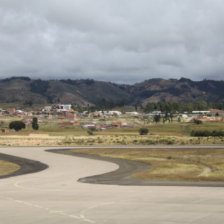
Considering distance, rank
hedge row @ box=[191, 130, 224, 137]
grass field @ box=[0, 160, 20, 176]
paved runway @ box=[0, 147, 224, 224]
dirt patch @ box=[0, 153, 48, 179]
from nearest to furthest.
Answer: paved runway @ box=[0, 147, 224, 224] → dirt patch @ box=[0, 153, 48, 179] → grass field @ box=[0, 160, 20, 176] → hedge row @ box=[191, 130, 224, 137]

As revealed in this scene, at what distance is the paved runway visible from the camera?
17.7 m

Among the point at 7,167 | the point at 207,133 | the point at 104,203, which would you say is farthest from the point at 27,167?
the point at 207,133

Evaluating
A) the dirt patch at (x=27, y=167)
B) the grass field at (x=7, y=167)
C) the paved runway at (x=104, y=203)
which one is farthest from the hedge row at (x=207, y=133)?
the paved runway at (x=104, y=203)

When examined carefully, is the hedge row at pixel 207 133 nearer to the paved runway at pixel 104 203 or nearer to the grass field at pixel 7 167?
the grass field at pixel 7 167

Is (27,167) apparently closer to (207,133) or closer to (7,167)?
(7,167)

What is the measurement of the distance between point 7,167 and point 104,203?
30.4 metres

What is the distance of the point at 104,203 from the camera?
Answer: 22516 millimetres

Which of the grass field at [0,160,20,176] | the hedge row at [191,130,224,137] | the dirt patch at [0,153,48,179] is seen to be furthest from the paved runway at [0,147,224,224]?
the hedge row at [191,130,224,137]

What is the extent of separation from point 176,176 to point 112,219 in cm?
1989

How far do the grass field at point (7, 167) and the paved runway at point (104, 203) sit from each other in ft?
32.9

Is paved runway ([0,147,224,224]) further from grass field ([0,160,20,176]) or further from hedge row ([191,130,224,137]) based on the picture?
hedge row ([191,130,224,137])

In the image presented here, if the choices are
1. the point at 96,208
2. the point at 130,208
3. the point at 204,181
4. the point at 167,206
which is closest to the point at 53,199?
the point at 96,208

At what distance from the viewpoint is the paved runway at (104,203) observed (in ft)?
58.1

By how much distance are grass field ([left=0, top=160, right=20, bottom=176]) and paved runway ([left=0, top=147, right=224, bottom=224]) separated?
1002cm
